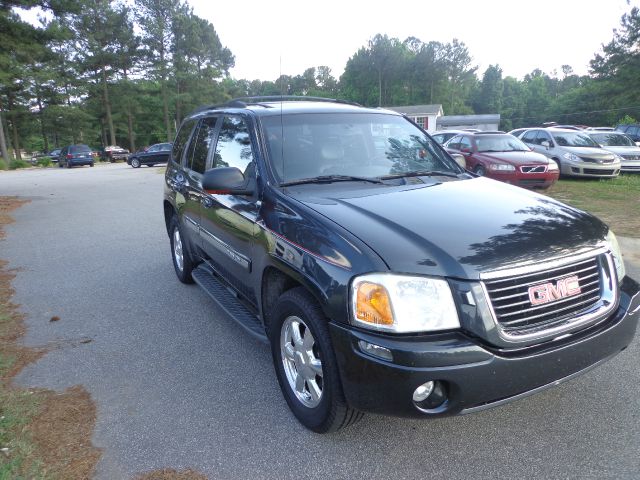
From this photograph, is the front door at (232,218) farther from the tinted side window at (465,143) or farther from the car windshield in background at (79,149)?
the car windshield in background at (79,149)

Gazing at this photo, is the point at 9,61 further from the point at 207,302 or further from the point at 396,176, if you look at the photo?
the point at 396,176

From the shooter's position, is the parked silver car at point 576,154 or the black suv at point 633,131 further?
the black suv at point 633,131

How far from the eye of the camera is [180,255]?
5.64 m

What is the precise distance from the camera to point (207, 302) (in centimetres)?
502

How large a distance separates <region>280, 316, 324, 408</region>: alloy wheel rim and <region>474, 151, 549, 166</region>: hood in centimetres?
1054

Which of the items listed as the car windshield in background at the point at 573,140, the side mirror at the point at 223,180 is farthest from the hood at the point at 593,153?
the side mirror at the point at 223,180

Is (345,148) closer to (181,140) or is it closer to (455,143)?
(181,140)

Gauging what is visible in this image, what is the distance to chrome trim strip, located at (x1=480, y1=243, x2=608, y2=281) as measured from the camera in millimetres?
2297

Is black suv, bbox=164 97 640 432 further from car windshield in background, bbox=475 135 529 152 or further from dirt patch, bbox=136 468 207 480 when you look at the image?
car windshield in background, bbox=475 135 529 152

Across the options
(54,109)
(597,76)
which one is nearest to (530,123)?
(597,76)

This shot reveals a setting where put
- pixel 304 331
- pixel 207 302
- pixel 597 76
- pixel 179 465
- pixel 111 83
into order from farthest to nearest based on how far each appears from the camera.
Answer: pixel 111 83, pixel 597 76, pixel 207 302, pixel 304 331, pixel 179 465

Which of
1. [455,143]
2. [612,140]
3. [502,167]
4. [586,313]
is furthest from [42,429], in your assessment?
[612,140]

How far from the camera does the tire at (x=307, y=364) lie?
8.20ft

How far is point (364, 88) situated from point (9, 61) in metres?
82.4
